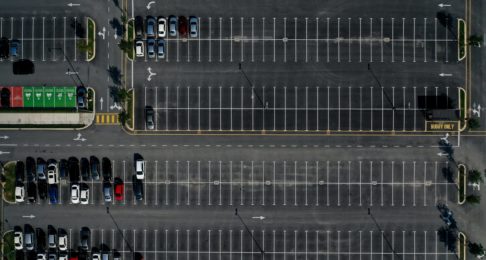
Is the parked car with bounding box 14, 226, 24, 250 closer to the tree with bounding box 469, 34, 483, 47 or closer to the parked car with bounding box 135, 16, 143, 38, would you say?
the parked car with bounding box 135, 16, 143, 38

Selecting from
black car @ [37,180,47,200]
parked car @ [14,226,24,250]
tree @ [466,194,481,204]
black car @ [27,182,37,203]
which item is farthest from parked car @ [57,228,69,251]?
tree @ [466,194,481,204]

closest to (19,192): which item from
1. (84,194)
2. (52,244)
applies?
(52,244)

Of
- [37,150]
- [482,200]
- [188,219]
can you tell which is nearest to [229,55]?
[188,219]

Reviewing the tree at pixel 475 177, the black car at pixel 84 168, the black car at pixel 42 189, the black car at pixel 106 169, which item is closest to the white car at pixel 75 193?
the black car at pixel 84 168

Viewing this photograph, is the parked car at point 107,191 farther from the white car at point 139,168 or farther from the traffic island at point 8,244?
the traffic island at point 8,244

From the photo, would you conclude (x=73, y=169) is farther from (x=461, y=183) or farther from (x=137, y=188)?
(x=461, y=183)
